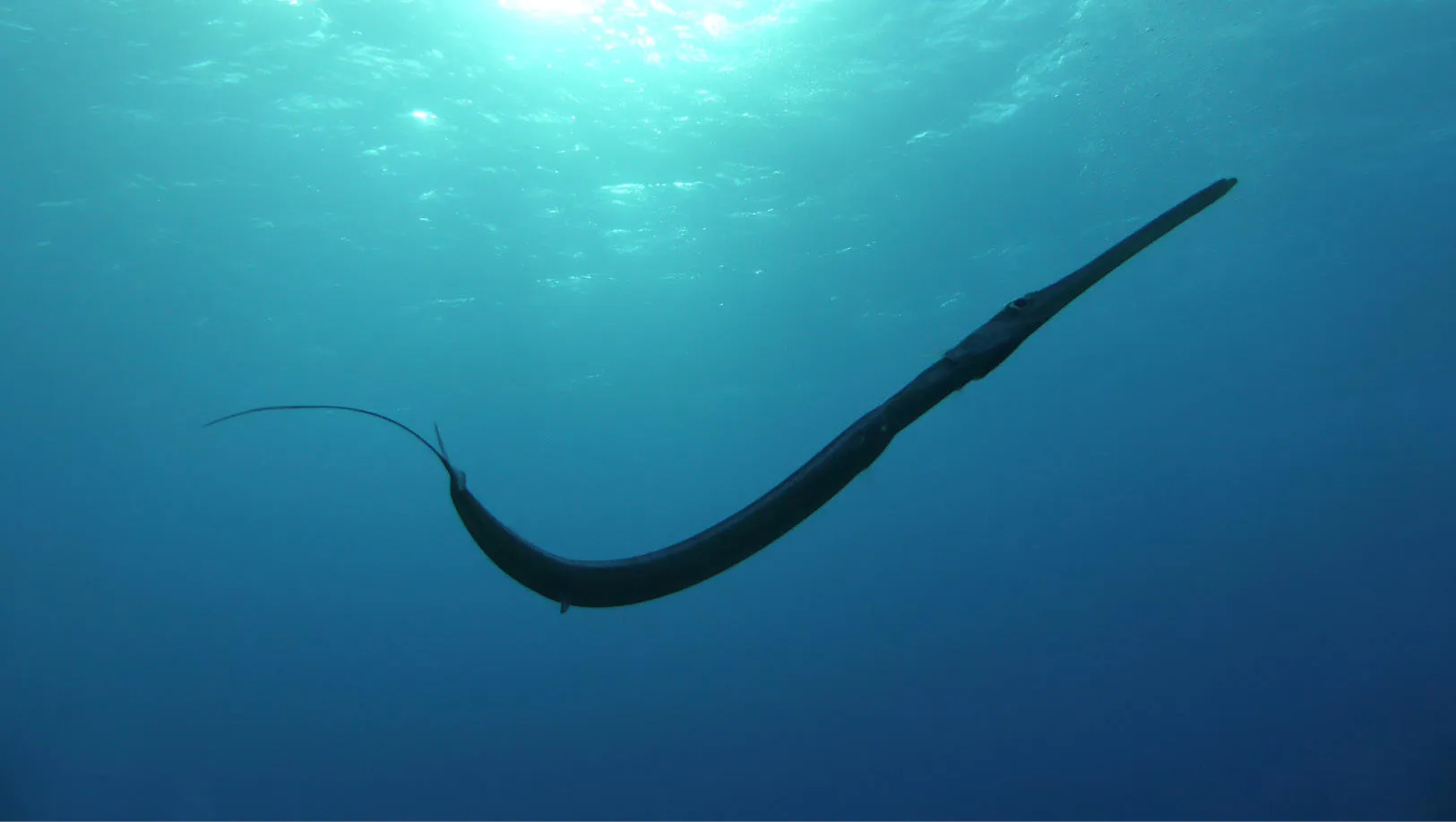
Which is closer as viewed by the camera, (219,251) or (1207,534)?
(219,251)

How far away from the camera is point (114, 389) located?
22719 mm

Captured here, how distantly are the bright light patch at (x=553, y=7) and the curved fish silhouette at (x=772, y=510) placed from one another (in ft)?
32.2

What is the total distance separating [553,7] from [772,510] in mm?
10524

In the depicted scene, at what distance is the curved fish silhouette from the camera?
310cm

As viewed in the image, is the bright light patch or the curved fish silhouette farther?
the bright light patch

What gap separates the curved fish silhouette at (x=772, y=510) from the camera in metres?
3.10

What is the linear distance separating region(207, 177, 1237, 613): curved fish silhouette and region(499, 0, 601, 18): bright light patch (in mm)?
9822

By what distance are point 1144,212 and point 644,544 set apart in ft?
127

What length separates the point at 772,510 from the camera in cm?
312

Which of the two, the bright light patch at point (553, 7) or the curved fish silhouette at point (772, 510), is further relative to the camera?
the bright light patch at point (553, 7)

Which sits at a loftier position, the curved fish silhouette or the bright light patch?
the bright light patch

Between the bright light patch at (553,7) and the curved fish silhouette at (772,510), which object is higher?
the bright light patch at (553,7)

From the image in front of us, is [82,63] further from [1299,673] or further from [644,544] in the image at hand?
[1299,673]

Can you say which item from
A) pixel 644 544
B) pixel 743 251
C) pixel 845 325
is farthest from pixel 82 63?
pixel 644 544
